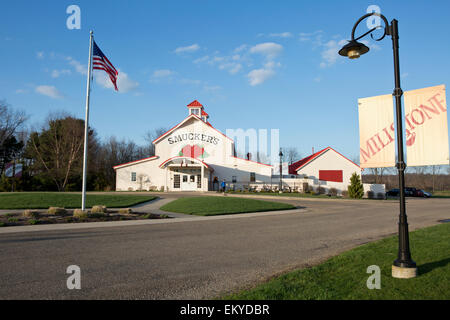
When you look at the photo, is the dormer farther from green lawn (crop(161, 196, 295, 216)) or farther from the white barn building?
green lawn (crop(161, 196, 295, 216))

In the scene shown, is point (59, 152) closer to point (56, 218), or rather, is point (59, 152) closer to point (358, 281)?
point (56, 218)

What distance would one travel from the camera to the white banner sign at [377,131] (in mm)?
5832

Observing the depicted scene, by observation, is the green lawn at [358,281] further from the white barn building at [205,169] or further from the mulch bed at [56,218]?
the white barn building at [205,169]

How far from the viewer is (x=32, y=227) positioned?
1068 cm

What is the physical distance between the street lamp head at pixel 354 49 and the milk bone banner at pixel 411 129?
96cm

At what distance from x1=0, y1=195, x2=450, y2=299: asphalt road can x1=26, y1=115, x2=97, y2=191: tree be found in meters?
34.3

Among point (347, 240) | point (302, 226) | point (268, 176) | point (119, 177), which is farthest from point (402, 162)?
point (119, 177)

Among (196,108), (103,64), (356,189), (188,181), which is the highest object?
(196,108)

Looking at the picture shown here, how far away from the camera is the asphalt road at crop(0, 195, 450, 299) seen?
484 cm

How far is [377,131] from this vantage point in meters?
5.96

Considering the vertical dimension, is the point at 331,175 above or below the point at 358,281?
above

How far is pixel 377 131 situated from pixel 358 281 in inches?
114
